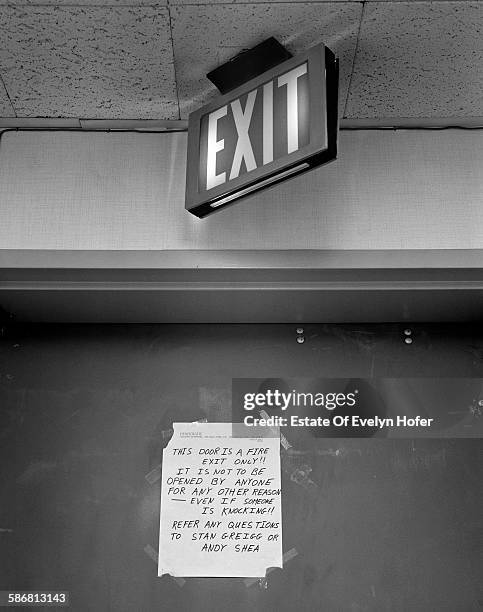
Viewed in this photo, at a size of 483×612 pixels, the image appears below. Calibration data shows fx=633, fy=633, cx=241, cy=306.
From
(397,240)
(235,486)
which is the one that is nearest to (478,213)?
(397,240)

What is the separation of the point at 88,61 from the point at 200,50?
267 millimetres

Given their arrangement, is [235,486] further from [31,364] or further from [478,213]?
[478,213]

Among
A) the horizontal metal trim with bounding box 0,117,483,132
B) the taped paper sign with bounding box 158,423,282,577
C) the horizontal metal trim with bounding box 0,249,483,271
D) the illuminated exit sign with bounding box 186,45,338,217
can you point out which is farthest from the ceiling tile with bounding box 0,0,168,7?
the taped paper sign with bounding box 158,423,282,577

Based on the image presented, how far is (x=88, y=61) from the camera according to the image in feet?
4.87

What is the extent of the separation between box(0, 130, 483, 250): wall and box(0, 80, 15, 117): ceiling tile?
58 mm

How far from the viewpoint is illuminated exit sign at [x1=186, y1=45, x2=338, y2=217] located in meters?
1.28

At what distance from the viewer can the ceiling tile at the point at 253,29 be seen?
1346 millimetres

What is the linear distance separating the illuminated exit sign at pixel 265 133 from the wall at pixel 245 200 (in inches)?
7.2

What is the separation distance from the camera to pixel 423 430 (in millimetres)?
1661

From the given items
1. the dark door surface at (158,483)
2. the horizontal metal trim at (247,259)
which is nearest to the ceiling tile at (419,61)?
the horizontal metal trim at (247,259)

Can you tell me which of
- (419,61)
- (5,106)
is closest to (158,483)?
(5,106)

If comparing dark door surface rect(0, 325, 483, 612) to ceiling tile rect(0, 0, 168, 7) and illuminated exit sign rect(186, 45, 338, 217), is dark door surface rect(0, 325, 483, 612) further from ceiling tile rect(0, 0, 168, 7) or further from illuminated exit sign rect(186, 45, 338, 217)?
ceiling tile rect(0, 0, 168, 7)

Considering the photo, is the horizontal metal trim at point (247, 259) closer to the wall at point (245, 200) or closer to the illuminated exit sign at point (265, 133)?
the wall at point (245, 200)

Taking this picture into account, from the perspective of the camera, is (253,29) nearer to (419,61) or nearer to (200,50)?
(200,50)
